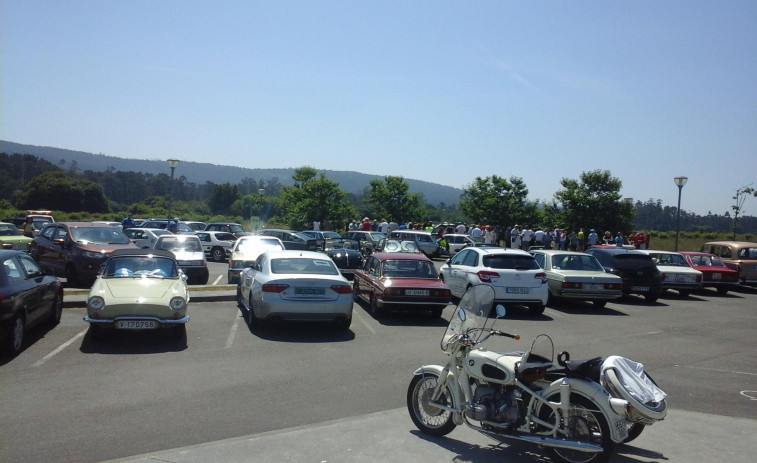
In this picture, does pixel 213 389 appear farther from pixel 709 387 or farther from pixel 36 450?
pixel 709 387

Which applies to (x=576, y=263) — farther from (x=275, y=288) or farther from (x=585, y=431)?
(x=585, y=431)

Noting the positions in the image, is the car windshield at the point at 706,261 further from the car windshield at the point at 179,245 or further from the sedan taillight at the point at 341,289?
the car windshield at the point at 179,245

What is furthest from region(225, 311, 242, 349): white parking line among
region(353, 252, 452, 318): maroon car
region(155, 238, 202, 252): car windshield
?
region(155, 238, 202, 252): car windshield

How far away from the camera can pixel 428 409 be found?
6305mm

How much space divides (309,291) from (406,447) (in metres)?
6.09

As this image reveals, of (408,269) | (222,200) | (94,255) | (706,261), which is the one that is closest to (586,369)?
(408,269)

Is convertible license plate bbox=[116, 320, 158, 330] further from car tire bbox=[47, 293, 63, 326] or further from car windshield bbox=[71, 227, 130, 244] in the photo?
car windshield bbox=[71, 227, 130, 244]

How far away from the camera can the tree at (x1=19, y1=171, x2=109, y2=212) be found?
82.0m

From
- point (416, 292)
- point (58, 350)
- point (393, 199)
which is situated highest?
point (393, 199)

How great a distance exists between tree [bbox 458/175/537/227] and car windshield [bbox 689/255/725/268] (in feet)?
82.3

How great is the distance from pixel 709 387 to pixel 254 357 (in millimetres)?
6707

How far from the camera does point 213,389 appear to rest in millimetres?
7953

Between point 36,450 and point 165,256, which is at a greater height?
point 165,256

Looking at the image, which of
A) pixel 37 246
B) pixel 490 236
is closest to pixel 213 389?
pixel 37 246
